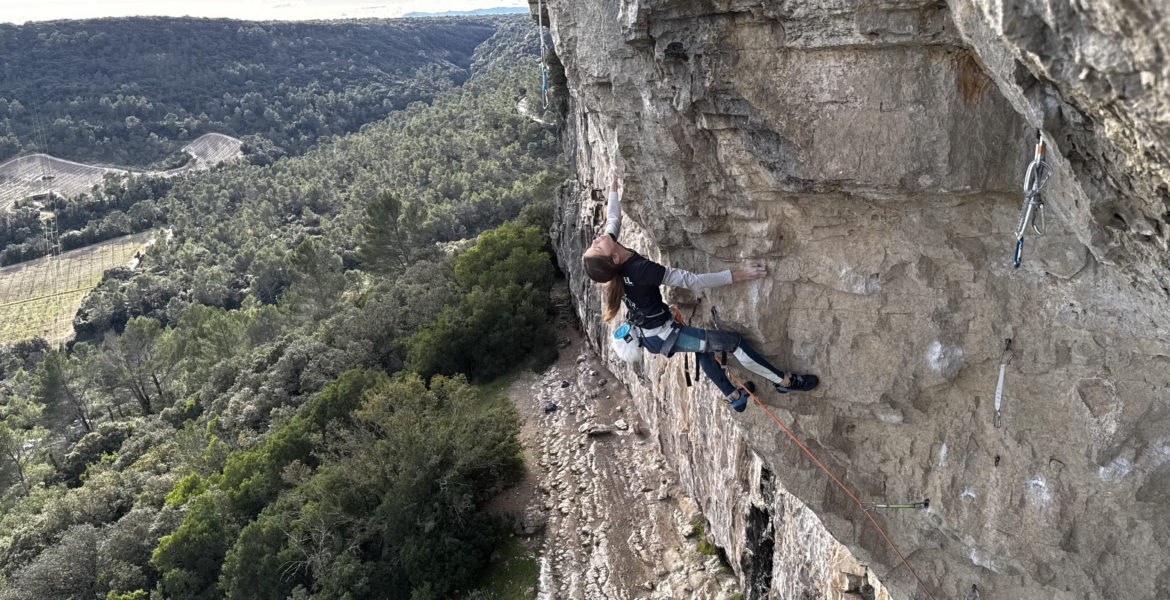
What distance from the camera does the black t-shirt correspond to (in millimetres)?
6113

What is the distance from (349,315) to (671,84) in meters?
23.6

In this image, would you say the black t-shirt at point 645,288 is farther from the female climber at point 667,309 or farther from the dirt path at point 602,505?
the dirt path at point 602,505

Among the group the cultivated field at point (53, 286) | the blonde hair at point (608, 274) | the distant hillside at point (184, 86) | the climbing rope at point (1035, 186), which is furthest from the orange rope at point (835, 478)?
the distant hillside at point (184, 86)

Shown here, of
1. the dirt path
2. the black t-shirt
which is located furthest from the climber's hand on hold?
the dirt path

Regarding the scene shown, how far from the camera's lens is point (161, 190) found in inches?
2948

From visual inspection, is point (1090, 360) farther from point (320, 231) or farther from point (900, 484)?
point (320, 231)

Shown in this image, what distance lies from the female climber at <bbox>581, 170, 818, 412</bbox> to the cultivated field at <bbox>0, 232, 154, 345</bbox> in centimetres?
6431

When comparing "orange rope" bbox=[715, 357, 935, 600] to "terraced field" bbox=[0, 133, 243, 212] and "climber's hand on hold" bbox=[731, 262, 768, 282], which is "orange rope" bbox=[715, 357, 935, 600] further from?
"terraced field" bbox=[0, 133, 243, 212]

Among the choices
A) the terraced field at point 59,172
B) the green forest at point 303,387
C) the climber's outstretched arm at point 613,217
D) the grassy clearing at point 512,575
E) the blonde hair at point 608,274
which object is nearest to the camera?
the blonde hair at point 608,274

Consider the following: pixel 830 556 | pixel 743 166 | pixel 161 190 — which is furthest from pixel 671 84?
pixel 161 190

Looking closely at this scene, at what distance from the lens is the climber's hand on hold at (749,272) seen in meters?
5.86

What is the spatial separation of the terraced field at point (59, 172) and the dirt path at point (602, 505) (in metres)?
75.8

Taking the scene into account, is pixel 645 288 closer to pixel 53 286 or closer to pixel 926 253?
pixel 926 253

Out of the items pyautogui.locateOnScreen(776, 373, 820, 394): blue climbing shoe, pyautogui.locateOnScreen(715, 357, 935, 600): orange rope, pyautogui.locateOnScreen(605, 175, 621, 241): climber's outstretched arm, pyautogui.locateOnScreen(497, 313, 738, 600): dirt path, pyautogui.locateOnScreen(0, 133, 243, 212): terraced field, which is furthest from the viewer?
pyautogui.locateOnScreen(0, 133, 243, 212): terraced field
